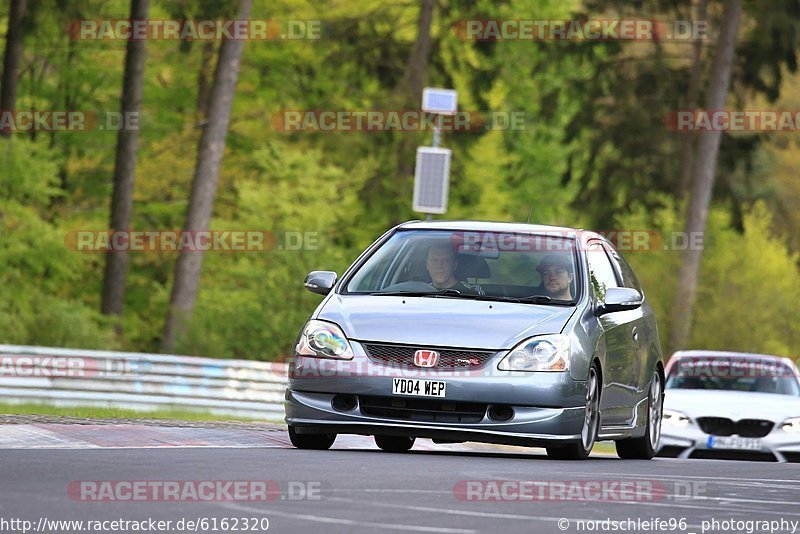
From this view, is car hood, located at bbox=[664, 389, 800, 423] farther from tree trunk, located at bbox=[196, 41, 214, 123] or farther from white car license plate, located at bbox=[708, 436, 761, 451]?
tree trunk, located at bbox=[196, 41, 214, 123]

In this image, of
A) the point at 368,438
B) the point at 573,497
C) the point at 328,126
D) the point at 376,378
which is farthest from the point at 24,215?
the point at 573,497

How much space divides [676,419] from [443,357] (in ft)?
25.3

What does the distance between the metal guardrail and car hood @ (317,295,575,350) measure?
14621mm

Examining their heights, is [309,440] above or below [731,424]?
above

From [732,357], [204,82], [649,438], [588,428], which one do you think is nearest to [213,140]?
[204,82]

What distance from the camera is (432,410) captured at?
41.6 ft

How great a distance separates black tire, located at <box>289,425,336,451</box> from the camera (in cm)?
1323

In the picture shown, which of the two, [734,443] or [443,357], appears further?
[734,443]

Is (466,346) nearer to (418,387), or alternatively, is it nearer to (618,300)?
(418,387)

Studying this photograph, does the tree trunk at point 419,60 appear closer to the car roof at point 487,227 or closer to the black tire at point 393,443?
the black tire at point 393,443

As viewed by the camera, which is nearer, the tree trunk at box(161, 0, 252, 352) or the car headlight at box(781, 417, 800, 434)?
the car headlight at box(781, 417, 800, 434)

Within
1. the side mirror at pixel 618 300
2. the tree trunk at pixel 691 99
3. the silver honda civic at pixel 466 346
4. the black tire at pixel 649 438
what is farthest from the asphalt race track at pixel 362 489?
the tree trunk at pixel 691 99

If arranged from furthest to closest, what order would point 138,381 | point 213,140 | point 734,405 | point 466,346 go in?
point 213,140 < point 138,381 < point 734,405 < point 466,346

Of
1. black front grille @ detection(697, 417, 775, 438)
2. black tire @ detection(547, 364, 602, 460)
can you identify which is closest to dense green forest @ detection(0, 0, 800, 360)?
black front grille @ detection(697, 417, 775, 438)
